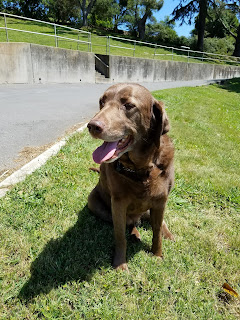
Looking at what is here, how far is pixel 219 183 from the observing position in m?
4.01

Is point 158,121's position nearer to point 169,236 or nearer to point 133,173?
point 133,173

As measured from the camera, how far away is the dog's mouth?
1.94 meters

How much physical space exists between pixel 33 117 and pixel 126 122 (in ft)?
17.1

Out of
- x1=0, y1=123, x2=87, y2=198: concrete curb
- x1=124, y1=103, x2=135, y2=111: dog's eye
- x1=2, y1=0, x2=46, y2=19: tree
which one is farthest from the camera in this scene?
x1=2, y1=0, x2=46, y2=19: tree

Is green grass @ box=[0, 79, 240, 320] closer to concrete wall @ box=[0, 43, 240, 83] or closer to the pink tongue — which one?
the pink tongue

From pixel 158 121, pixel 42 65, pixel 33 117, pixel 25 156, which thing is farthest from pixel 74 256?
pixel 42 65

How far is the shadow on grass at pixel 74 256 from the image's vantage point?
2125 mm

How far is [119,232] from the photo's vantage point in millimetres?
2336

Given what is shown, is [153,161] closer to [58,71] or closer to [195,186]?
[195,186]

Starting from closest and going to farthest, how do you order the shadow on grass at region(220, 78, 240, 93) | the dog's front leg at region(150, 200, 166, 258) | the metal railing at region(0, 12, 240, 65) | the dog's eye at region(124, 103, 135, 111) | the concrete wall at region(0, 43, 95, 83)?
A: the dog's eye at region(124, 103, 135, 111) < the dog's front leg at region(150, 200, 166, 258) < the concrete wall at region(0, 43, 95, 83) < the metal railing at region(0, 12, 240, 65) < the shadow on grass at region(220, 78, 240, 93)

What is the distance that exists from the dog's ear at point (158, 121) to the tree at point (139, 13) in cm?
4502

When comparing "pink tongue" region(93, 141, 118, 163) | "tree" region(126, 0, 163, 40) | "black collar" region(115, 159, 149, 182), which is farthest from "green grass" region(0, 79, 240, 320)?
"tree" region(126, 0, 163, 40)

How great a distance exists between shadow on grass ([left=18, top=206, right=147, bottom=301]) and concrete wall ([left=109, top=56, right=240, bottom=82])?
613 inches

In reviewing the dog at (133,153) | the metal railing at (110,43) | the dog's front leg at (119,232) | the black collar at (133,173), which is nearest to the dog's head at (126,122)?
the dog at (133,153)
